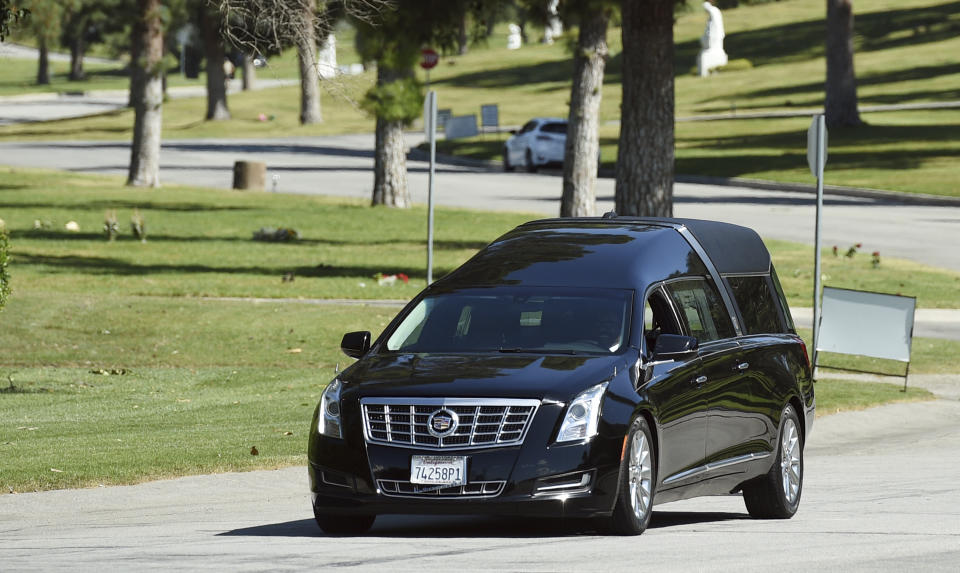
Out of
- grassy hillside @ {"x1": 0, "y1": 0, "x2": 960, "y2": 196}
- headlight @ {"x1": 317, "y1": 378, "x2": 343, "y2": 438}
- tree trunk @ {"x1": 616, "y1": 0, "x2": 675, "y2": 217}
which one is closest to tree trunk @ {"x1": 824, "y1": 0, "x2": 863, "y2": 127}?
grassy hillside @ {"x1": 0, "y1": 0, "x2": 960, "y2": 196}

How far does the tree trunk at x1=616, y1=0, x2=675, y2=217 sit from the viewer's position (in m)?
22.8

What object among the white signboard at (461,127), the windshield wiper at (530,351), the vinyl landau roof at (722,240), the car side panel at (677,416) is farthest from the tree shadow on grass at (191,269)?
the white signboard at (461,127)

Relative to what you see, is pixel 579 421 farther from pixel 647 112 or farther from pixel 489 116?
pixel 489 116

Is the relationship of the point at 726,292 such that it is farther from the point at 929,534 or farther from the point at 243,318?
the point at 243,318

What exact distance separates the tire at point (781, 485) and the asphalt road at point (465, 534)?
0.14m

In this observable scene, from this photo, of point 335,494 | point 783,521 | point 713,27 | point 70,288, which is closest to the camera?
point 335,494

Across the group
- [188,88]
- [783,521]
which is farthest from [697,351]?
[188,88]

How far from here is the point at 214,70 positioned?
3066 inches

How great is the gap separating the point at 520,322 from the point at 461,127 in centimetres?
5906

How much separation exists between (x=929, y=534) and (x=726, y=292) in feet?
6.94

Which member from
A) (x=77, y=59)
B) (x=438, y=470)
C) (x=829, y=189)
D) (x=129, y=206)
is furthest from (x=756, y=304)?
(x=77, y=59)

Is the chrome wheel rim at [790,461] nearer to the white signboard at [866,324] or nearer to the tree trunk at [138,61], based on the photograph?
the white signboard at [866,324]

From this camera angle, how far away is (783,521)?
10.8m

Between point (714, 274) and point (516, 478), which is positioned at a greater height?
point (714, 274)
